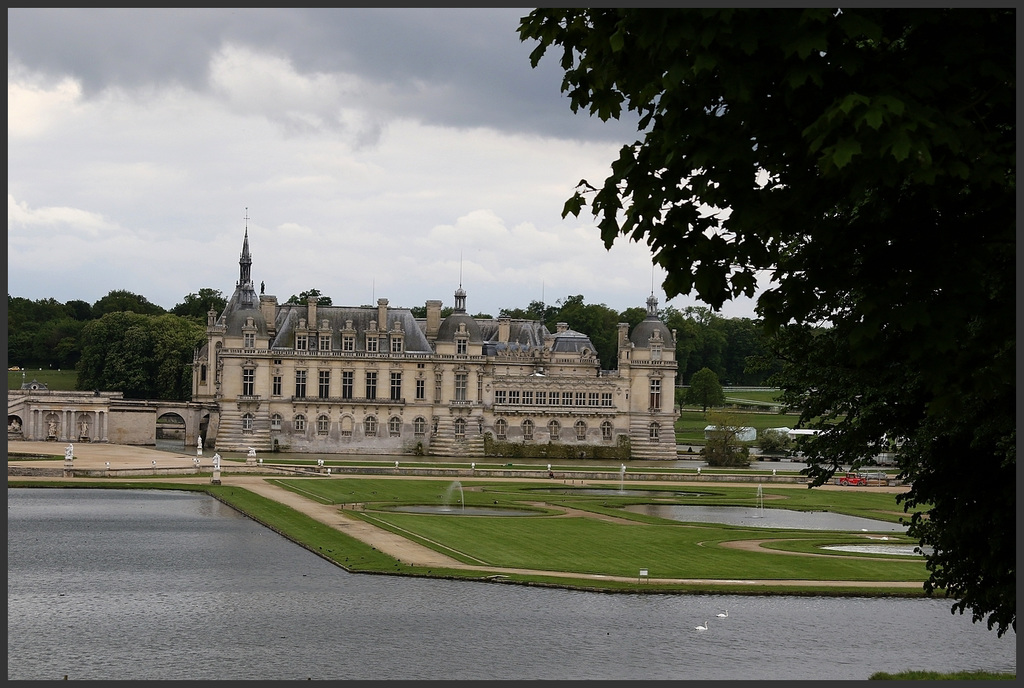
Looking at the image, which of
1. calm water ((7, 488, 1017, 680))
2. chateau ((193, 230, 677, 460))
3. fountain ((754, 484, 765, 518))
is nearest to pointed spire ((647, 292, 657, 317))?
chateau ((193, 230, 677, 460))

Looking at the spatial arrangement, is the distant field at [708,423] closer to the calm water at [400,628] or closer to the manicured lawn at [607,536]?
the manicured lawn at [607,536]

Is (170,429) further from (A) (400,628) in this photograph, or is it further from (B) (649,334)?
(A) (400,628)

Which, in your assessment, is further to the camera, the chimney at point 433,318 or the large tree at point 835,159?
the chimney at point 433,318

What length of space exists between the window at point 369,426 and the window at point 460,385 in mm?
5859

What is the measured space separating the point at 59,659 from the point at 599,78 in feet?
53.2

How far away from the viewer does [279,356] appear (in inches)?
3445

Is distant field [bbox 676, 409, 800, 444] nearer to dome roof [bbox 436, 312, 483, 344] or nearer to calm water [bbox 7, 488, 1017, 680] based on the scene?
dome roof [bbox 436, 312, 483, 344]

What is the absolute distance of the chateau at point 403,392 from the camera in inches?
3435

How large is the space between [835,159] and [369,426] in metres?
81.0

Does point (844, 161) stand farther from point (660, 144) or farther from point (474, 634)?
point (474, 634)

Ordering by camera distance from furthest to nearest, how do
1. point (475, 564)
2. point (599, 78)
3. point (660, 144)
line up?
point (475, 564) → point (599, 78) → point (660, 144)

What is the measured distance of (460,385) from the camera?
3558 inches

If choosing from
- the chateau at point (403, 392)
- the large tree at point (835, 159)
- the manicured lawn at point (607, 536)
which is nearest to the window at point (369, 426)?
the chateau at point (403, 392)

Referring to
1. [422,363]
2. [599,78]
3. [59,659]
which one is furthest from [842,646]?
[422,363]
